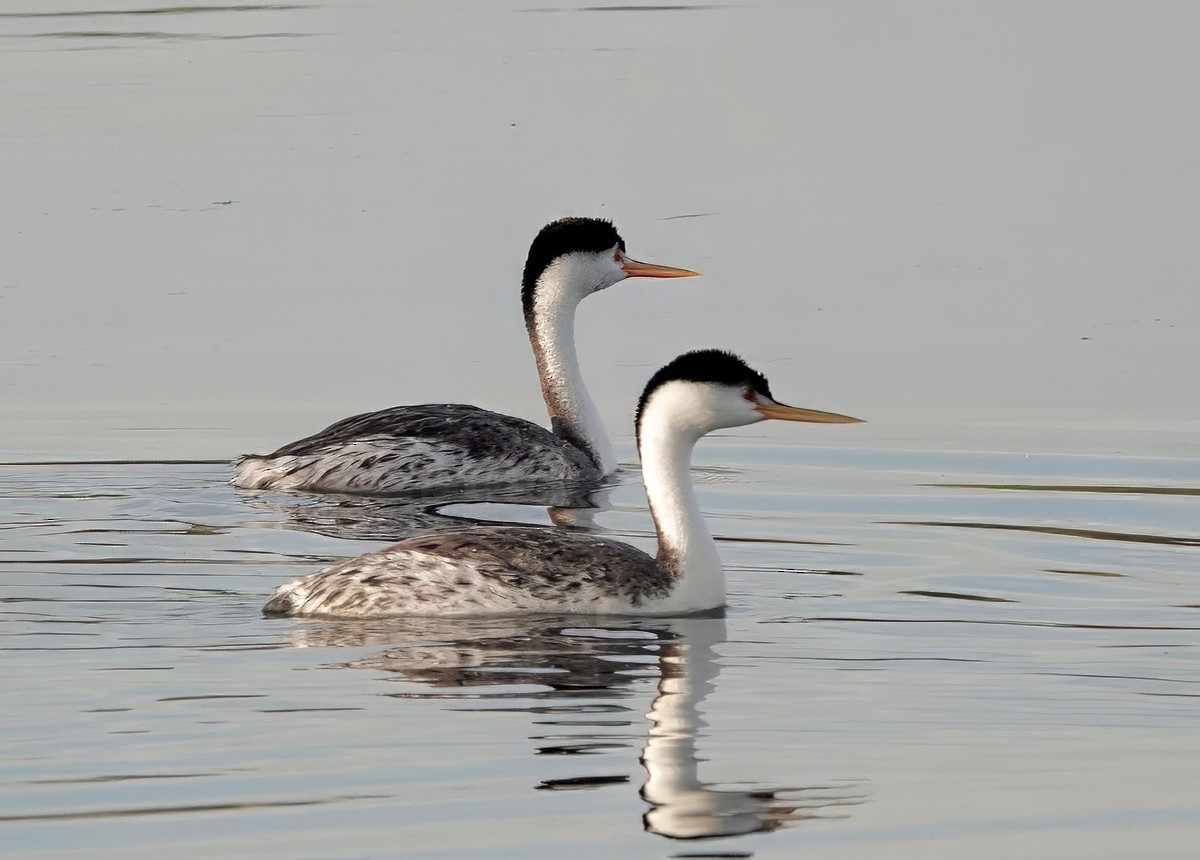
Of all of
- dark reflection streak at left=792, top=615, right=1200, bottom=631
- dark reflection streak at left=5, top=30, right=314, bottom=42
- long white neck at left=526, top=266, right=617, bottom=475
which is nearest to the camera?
dark reflection streak at left=792, top=615, right=1200, bottom=631

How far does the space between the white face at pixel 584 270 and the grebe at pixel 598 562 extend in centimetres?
506

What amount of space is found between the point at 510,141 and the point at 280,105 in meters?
3.09

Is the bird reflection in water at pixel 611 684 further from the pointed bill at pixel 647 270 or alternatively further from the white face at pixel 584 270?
the white face at pixel 584 270

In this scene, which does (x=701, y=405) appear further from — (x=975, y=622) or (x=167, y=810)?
(x=167, y=810)

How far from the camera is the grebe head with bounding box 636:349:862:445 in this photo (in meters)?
9.81

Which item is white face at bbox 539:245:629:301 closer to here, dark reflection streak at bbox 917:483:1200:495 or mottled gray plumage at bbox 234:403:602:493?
mottled gray plumage at bbox 234:403:602:493

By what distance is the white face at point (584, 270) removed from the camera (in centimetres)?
1489

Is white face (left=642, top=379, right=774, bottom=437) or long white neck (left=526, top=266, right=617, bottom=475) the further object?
long white neck (left=526, top=266, right=617, bottom=475)

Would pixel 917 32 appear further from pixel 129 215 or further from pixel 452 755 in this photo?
pixel 452 755

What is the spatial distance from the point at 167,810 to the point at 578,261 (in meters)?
Answer: 8.70

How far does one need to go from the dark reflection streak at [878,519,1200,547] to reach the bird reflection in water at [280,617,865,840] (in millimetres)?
2491

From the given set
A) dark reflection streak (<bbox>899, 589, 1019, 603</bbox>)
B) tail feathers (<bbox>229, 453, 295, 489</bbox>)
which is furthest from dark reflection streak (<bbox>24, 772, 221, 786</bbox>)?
tail feathers (<bbox>229, 453, 295, 489</bbox>)

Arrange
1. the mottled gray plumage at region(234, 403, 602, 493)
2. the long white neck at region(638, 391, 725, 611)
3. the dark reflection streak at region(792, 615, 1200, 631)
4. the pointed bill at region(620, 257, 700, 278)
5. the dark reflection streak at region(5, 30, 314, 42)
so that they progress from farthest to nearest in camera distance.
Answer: the dark reflection streak at region(5, 30, 314, 42) < the pointed bill at region(620, 257, 700, 278) < the mottled gray plumage at region(234, 403, 602, 493) < the long white neck at region(638, 391, 725, 611) < the dark reflection streak at region(792, 615, 1200, 631)

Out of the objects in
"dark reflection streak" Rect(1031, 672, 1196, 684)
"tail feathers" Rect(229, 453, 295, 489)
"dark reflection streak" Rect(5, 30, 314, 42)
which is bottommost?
"dark reflection streak" Rect(1031, 672, 1196, 684)
